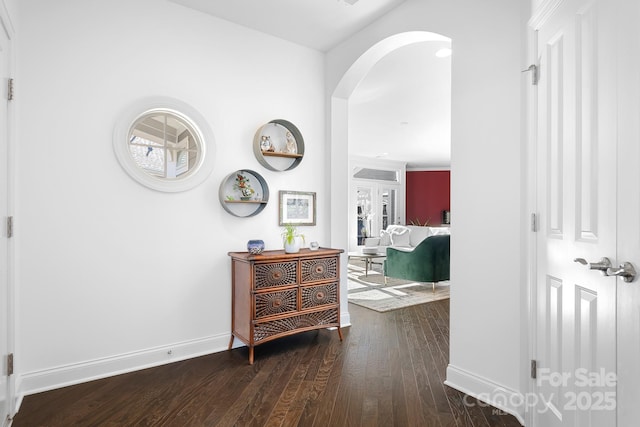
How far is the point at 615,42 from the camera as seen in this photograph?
1214mm

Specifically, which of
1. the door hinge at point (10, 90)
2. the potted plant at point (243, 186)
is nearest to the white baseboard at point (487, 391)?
the potted plant at point (243, 186)

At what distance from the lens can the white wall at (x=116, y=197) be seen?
2285 millimetres

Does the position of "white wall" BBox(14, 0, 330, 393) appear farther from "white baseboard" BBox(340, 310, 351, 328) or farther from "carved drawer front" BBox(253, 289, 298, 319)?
"white baseboard" BBox(340, 310, 351, 328)

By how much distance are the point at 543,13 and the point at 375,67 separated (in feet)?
7.68

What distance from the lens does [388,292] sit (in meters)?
5.12

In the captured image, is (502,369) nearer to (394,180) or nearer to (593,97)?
(593,97)

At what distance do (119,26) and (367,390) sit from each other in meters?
3.04

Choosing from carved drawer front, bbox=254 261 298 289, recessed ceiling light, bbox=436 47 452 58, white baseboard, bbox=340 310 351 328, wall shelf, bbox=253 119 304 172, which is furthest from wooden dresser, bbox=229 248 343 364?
recessed ceiling light, bbox=436 47 452 58

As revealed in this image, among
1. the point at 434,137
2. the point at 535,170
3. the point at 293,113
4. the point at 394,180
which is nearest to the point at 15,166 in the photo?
the point at 293,113

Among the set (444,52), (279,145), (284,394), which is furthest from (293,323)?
(444,52)

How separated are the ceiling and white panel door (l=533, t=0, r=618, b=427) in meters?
1.61

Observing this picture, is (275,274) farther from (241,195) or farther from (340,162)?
(340,162)

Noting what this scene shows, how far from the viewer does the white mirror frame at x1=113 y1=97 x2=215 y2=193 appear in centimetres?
255

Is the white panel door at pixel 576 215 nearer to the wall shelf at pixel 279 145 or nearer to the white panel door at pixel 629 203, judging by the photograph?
the white panel door at pixel 629 203
